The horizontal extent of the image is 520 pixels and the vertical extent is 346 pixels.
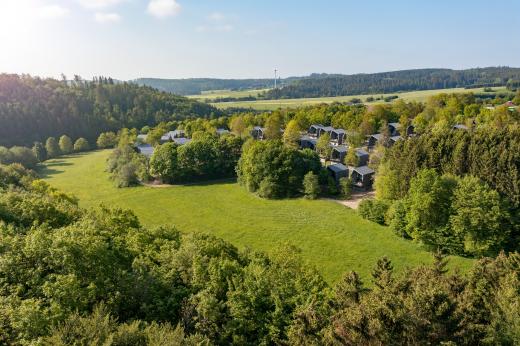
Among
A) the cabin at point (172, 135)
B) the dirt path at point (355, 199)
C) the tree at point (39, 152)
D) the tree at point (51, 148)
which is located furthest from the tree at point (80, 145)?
the dirt path at point (355, 199)

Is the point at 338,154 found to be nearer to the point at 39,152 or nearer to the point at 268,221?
the point at 268,221

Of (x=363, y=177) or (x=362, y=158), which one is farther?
(x=362, y=158)

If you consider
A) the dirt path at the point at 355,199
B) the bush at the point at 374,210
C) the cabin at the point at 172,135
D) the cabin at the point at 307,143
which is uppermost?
the cabin at the point at 172,135

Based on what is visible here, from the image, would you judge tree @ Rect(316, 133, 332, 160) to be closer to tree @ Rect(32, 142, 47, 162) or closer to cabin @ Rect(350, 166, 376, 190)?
cabin @ Rect(350, 166, 376, 190)

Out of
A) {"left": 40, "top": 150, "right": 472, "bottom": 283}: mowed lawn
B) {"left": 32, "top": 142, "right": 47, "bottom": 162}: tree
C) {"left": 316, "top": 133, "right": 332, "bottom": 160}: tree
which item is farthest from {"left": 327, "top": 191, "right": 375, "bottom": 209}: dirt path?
{"left": 32, "top": 142, "right": 47, "bottom": 162}: tree

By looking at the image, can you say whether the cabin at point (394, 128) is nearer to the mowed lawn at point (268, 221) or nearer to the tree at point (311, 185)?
the tree at point (311, 185)

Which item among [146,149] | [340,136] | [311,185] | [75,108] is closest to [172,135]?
[146,149]
